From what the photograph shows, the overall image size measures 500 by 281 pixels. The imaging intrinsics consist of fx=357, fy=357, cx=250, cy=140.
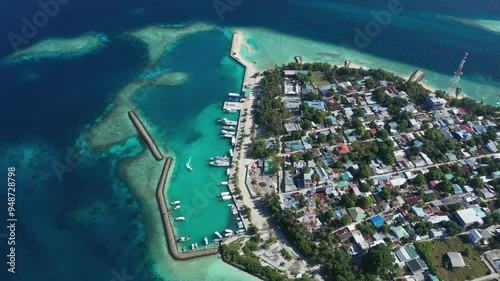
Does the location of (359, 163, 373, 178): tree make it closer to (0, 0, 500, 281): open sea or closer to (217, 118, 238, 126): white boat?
(0, 0, 500, 281): open sea

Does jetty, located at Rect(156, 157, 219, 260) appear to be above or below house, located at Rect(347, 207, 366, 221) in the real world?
below

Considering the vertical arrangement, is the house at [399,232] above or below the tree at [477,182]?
below

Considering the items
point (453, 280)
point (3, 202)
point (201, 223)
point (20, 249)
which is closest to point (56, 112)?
point (3, 202)

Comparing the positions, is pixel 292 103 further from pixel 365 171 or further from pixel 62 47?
pixel 62 47

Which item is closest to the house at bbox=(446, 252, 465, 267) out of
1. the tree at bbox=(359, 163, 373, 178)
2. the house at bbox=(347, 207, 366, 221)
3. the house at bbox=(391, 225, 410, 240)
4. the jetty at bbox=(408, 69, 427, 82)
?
the house at bbox=(391, 225, 410, 240)

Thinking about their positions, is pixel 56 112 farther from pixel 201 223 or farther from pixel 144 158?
pixel 201 223

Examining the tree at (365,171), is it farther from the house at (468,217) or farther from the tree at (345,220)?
the house at (468,217)

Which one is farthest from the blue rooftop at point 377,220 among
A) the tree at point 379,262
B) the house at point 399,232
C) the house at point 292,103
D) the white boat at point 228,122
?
the white boat at point 228,122
